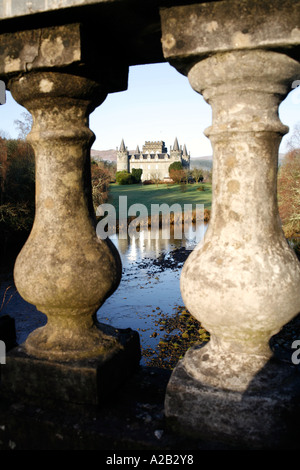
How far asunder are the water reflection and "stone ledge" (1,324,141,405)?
763 cm

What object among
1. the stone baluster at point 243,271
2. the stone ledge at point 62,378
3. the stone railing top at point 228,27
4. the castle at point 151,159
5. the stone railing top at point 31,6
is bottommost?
the stone ledge at point 62,378

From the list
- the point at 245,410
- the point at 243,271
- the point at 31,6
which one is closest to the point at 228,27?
the point at 31,6

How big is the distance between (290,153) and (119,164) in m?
73.5

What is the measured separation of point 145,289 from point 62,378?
1239cm

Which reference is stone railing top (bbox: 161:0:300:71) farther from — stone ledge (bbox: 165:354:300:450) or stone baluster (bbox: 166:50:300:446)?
stone ledge (bbox: 165:354:300:450)

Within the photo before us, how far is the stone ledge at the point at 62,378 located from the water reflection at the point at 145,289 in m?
7.63

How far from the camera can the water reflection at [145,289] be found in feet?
35.9

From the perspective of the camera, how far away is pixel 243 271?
4.99 feet

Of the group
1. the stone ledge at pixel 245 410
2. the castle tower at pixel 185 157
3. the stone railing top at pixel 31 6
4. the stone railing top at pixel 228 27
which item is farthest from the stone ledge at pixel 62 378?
the castle tower at pixel 185 157

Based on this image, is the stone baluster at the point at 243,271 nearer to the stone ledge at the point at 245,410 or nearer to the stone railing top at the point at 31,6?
the stone ledge at the point at 245,410

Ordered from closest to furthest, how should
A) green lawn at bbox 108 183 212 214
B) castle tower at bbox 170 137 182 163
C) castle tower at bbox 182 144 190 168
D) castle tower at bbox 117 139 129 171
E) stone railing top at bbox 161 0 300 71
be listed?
stone railing top at bbox 161 0 300 71, green lawn at bbox 108 183 212 214, castle tower at bbox 170 137 182 163, castle tower at bbox 117 139 129 171, castle tower at bbox 182 144 190 168

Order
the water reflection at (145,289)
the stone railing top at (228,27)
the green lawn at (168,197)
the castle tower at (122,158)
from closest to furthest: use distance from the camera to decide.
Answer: the stone railing top at (228,27) → the water reflection at (145,289) → the green lawn at (168,197) → the castle tower at (122,158)

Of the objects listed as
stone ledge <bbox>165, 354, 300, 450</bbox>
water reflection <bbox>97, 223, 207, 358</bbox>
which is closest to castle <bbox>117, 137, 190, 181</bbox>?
water reflection <bbox>97, 223, 207, 358</bbox>

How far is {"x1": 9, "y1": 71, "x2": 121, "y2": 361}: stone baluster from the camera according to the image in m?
1.84
